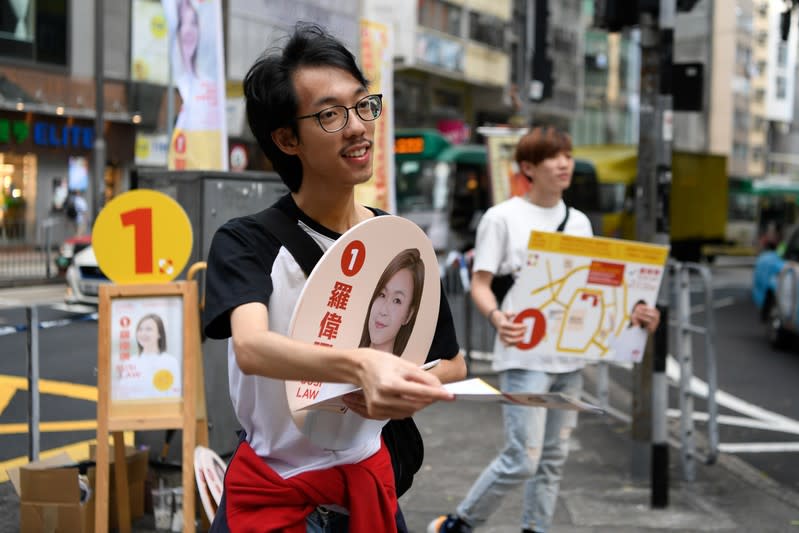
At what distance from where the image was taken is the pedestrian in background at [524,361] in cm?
455

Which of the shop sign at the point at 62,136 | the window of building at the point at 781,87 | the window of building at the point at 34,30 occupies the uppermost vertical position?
the window of building at the point at 781,87

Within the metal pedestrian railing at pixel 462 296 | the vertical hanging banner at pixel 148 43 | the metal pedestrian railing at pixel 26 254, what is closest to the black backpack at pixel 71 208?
the metal pedestrian railing at pixel 26 254

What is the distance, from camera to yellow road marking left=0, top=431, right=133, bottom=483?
4981 mm

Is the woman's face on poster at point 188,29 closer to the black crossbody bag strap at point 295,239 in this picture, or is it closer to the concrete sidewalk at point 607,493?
the concrete sidewalk at point 607,493

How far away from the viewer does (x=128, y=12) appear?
31625mm

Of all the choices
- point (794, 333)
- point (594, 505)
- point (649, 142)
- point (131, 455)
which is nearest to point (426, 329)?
point (131, 455)

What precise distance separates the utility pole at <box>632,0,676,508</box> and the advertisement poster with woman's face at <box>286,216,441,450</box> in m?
4.45

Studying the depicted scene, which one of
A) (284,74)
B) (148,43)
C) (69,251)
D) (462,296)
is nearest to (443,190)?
(69,251)

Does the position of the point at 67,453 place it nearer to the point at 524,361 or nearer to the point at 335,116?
the point at 524,361

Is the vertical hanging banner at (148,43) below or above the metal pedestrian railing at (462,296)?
above

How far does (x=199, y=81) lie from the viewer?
739cm

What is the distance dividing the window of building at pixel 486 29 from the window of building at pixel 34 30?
704 inches

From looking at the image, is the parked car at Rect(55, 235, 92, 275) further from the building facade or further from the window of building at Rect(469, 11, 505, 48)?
the window of building at Rect(469, 11, 505, 48)

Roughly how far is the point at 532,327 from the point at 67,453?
272cm
